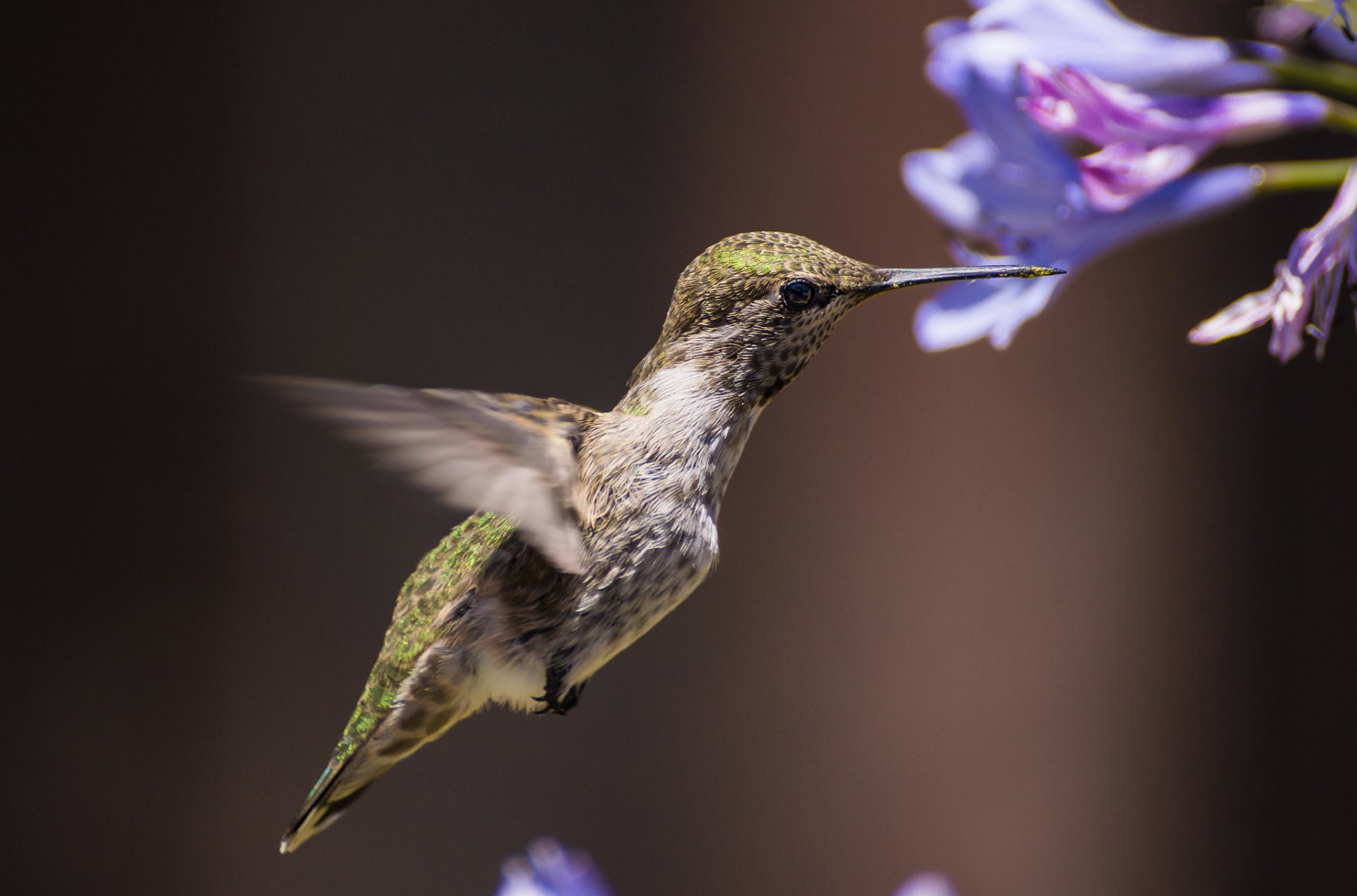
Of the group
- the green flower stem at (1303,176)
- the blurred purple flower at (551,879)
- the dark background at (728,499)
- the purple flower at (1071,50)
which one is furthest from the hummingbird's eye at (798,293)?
the dark background at (728,499)

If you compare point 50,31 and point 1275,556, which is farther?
point 1275,556

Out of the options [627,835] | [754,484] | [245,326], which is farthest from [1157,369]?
[245,326]

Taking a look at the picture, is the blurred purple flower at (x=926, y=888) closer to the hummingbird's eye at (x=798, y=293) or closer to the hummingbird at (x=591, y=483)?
the hummingbird at (x=591, y=483)

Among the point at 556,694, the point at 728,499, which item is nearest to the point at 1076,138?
the point at 556,694

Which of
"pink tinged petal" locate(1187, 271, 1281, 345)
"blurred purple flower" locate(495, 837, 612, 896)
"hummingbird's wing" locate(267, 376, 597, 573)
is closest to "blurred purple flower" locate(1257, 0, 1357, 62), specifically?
"pink tinged petal" locate(1187, 271, 1281, 345)

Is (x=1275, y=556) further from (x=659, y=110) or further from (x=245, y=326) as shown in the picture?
(x=245, y=326)

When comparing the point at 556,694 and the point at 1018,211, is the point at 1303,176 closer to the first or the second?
the point at 1018,211
